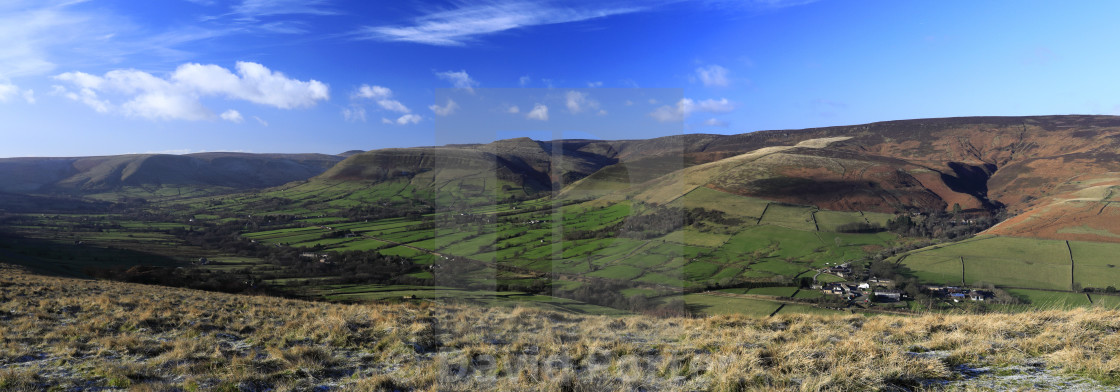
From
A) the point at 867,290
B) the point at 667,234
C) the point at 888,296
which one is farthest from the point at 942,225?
the point at 667,234

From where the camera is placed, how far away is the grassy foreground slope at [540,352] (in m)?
5.78

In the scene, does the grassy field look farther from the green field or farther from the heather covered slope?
the green field

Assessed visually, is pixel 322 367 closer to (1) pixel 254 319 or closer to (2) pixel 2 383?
(2) pixel 2 383

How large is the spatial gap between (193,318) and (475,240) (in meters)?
11.4

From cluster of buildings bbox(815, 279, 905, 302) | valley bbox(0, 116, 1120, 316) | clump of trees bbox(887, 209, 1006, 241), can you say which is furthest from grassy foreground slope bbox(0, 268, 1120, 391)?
clump of trees bbox(887, 209, 1006, 241)

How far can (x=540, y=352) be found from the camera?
772 cm

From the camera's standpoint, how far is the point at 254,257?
2092 inches

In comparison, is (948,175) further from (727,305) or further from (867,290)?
(727,305)

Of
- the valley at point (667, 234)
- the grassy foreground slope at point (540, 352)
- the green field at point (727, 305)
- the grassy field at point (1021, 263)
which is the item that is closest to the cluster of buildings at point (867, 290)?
the valley at point (667, 234)

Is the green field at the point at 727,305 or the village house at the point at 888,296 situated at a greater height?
the village house at the point at 888,296

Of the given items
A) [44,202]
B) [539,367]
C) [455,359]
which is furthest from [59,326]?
[44,202]

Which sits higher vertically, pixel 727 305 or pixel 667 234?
pixel 667 234

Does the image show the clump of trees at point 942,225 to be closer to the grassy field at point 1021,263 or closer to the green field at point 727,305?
the grassy field at point 1021,263

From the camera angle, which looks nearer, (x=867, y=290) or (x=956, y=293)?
(x=956, y=293)
